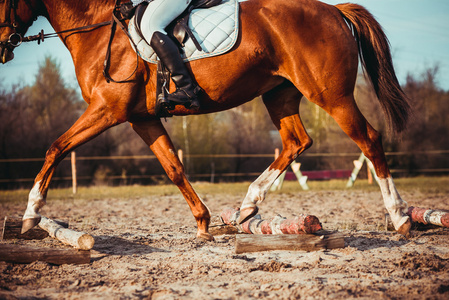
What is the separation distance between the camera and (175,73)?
4.11 metres

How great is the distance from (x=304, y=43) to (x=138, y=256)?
2.75m

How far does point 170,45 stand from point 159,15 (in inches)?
14.8

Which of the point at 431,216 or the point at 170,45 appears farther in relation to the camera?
the point at 431,216

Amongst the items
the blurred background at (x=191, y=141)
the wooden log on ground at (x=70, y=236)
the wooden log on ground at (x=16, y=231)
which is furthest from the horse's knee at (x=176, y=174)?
the blurred background at (x=191, y=141)

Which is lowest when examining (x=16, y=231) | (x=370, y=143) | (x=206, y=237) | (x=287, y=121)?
(x=206, y=237)

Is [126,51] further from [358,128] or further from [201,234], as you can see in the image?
[358,128]

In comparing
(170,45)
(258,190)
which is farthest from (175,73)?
(258,190)

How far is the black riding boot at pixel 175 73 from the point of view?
4.10m

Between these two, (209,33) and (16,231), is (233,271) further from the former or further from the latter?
(16,231)

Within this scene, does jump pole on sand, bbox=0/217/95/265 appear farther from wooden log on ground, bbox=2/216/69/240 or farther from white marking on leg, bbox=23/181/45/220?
wooden log on ground, bbox=2/216/69/240

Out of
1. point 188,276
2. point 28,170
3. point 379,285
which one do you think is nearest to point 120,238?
point 188,276

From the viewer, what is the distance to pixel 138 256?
4148 mm

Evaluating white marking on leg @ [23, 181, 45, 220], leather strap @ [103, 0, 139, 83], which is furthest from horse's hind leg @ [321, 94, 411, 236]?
white marking on leg @ [23, 181, 45, 220]

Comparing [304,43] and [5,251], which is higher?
[304,43]
